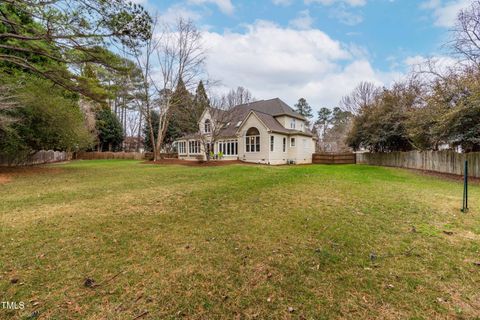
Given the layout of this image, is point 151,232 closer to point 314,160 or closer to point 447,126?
point 447,126

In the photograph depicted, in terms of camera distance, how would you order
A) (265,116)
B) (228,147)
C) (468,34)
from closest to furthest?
(468,34) → (265,116) → (228,147)

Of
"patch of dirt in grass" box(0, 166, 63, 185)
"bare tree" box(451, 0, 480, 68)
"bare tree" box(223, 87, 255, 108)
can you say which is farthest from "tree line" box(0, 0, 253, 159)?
"bare tree" box(451, 0, 480, 68)

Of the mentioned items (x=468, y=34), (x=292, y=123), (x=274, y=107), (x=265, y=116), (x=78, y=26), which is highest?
(x=468, y=34)

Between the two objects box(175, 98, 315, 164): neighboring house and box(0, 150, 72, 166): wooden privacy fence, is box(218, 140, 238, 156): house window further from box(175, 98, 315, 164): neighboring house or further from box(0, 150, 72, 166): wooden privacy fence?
box(0, 150, 72, 166): wooden privacy fence

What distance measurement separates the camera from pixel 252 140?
2173cm

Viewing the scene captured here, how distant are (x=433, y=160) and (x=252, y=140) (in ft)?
45.6

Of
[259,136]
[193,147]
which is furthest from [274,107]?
[193,147]

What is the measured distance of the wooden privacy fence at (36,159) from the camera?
16.8 m

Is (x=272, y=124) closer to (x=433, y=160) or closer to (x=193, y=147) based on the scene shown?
(x=193, y=147)

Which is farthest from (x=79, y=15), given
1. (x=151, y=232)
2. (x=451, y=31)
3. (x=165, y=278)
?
(x=451, y=31)

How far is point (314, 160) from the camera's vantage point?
24.7 m

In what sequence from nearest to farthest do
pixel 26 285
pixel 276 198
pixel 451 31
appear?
pixel 26 285 → pixel 276 198 → pixel 451 31

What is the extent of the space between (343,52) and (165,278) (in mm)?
18994

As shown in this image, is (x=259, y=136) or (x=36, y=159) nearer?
(x=259, y=136)
